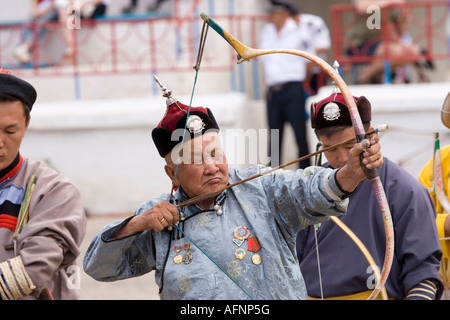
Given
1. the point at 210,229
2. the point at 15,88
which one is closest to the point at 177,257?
the point at 210,229

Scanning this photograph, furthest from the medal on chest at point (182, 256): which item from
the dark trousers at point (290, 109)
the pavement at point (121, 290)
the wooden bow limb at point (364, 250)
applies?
the dark trousers at point (290, 109)

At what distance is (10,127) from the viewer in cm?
309

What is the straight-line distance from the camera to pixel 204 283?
2881mm

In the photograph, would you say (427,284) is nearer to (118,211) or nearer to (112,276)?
(112,276)

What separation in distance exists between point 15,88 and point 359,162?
135cm

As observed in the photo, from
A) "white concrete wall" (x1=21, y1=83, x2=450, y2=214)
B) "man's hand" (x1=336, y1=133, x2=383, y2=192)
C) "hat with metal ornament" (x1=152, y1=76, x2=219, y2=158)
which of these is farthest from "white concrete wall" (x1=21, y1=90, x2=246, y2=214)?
"man's hand" (x1=336, y1=133, x2=383, y2=192)

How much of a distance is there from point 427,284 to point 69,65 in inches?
276

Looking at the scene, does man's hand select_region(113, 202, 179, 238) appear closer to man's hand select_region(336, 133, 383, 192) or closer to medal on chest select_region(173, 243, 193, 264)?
medal on chest select_region(173, 243, 193, 264)

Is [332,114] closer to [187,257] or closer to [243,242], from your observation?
[243,242]

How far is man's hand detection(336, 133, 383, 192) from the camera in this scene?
8.39 ft

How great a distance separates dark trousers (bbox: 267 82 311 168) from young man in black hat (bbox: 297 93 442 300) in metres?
4.54

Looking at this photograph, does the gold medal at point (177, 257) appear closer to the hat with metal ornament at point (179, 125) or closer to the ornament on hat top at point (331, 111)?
the hat with metal ornament at point (179, 125)
